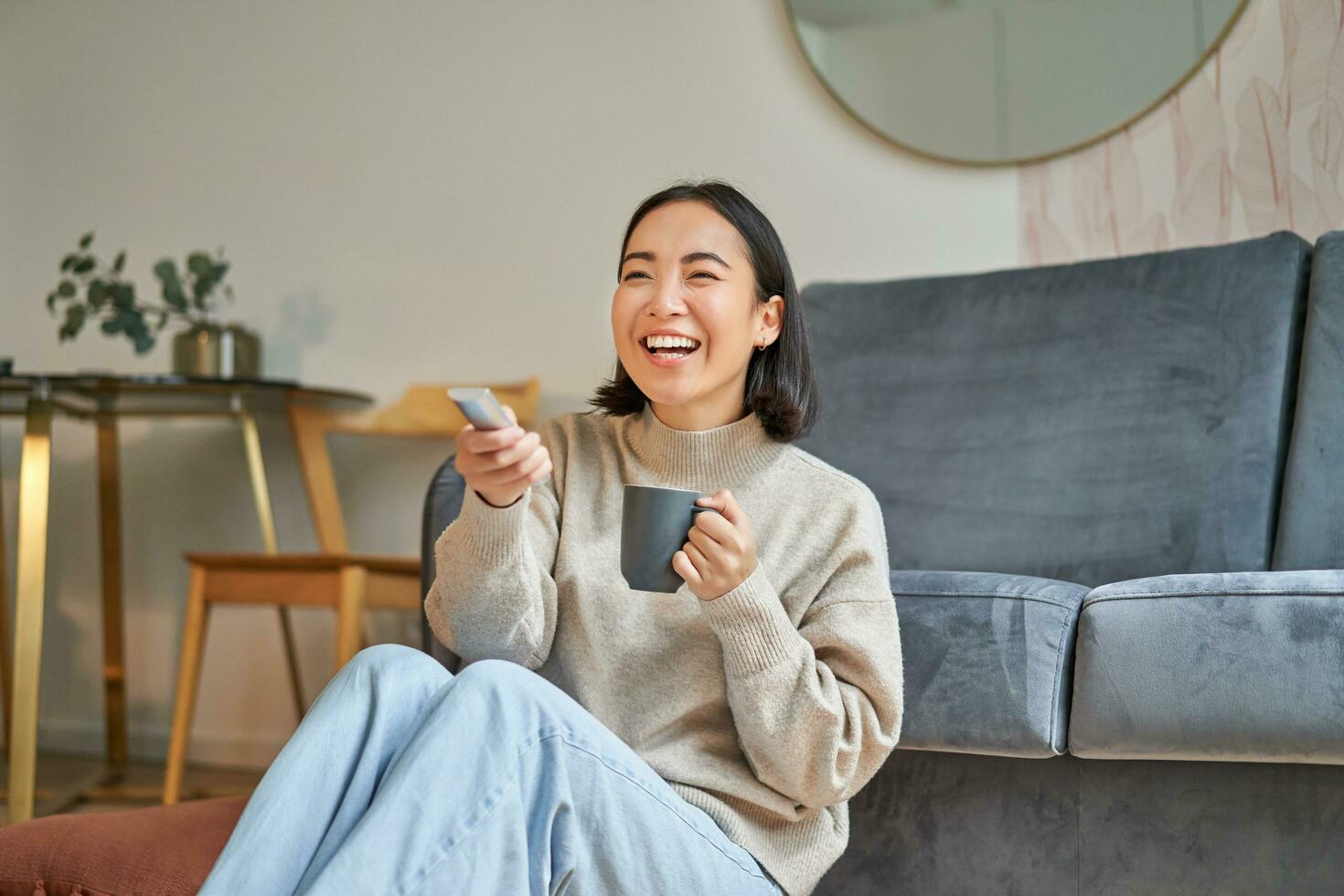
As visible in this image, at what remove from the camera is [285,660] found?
2.88 metres

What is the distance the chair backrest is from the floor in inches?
21.1

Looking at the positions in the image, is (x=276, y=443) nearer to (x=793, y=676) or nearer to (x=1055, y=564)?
(x=1055, y=564)

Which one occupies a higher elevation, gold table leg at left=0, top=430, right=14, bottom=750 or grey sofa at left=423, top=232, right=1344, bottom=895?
grey sofa at left=423, top=232, right=1344, bottom=895

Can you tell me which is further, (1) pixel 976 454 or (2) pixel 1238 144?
(2) pixel 1238 144

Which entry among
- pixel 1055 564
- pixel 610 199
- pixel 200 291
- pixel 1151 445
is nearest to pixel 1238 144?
pixel 1151 445

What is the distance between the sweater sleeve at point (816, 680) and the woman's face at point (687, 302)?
234 mm

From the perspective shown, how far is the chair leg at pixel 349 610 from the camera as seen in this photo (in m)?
2.12

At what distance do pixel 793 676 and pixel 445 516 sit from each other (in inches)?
21.0

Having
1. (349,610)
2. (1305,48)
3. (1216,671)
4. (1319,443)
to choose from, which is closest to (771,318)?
(1216,671)

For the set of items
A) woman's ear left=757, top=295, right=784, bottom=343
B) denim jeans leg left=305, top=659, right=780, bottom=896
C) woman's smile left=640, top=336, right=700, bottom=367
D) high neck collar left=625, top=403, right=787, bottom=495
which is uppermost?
woman's ear left=757, top=295, right=784, bottom=343

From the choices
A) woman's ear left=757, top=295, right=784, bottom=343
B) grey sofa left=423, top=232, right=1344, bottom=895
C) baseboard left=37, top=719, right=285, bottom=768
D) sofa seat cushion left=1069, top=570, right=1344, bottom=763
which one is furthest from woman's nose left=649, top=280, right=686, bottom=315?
baseboard left=37, top=719, right=285, bottom=768

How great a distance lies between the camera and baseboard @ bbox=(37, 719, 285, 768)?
2.87 meters

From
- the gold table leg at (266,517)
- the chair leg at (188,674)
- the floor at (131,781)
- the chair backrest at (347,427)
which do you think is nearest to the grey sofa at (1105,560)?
the chair backrest at (347,427)

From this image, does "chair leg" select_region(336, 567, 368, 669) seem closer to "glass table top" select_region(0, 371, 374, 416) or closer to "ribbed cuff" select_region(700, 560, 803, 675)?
"glass table top" select_region(0, 371, 374, 416)
